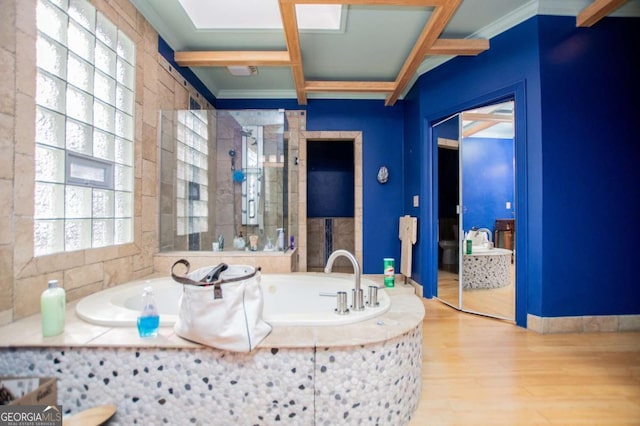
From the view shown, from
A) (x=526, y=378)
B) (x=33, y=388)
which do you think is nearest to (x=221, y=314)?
(x=33, y=388)

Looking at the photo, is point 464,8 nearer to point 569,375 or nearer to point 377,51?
point 377,51

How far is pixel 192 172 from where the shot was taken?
3.04 metres

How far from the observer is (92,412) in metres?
1.14

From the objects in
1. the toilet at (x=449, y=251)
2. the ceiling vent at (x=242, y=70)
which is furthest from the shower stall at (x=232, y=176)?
the toilet at (x=449, y=251)

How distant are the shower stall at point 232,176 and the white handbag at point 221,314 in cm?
169

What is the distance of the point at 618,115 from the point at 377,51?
7.04ft

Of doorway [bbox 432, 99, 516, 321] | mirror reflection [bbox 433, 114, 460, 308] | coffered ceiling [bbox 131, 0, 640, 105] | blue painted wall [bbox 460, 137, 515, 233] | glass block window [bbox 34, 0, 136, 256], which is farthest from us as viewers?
blue painted wall [bbox 460, 137, 515, 233]

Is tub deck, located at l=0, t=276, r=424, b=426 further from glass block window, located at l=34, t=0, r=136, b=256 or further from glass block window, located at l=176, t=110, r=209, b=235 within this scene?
glass block window, located at l=176, t=110, r=209, b=235

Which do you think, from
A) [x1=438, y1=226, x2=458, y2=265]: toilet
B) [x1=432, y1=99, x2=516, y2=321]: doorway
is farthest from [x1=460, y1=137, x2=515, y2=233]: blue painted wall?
[x1=438, y1=226, x2=458, y2=265]: toilet

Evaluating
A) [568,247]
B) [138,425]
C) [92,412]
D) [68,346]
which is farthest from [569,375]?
[68,346]

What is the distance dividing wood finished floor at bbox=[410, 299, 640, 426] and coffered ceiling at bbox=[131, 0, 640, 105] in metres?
2.40

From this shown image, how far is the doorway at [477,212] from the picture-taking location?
3.19m

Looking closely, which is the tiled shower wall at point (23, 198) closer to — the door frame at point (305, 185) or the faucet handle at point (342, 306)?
the faucet handle at point (342, 306)

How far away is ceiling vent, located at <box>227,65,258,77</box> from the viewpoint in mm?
3084
